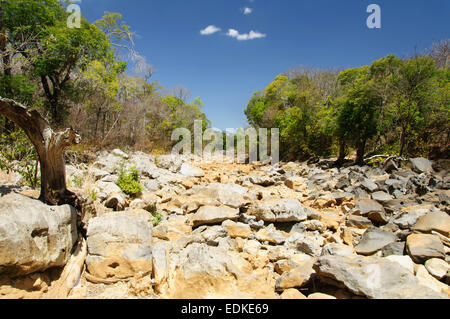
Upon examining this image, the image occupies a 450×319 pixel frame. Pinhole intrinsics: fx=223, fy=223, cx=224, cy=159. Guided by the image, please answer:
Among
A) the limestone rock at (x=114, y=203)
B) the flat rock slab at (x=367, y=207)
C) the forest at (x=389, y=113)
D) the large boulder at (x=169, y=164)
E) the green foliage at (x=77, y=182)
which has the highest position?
the forest at (x=389, y=113)

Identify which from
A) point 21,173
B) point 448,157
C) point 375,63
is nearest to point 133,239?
point 21,173

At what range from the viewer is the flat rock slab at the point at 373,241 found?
147 inches

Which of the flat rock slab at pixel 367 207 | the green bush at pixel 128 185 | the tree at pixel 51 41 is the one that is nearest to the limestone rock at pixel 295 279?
the flat rock slab at pixel 367 207

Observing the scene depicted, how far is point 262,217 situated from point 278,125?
47.4 ft

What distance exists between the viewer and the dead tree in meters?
3.25

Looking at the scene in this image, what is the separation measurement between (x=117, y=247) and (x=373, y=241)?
4.20m

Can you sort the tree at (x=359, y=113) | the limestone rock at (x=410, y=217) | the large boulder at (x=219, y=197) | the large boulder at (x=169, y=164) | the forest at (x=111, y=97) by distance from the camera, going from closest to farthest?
1. the limestone rock at (x=410, y=217)
2. the large boulder at (x=219, y=197)
3. the forest at (x=111, y=97)
4. the tree at (x=359, y=113)
5. the large boulder at (x=169, y=164)

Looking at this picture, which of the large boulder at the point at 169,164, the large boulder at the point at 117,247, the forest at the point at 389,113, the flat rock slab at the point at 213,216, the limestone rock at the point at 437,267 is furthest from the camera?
the large boulder at the point at 169,164

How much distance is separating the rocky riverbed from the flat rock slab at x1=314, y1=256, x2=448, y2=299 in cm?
1

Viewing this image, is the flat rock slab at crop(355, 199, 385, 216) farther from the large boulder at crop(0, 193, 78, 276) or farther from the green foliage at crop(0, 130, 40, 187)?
the green foliage at crop(0, 130, 40, 187)

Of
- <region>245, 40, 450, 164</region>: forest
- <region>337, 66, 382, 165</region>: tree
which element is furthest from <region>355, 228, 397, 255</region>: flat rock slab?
<region>337, 66, 382, 165</region>: tree

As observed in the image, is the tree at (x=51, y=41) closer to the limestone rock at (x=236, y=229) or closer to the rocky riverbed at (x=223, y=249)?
the rocky riverbed at (x=223, y=249)

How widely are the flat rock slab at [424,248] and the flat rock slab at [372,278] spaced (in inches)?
39.1

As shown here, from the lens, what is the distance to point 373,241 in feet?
12.7
